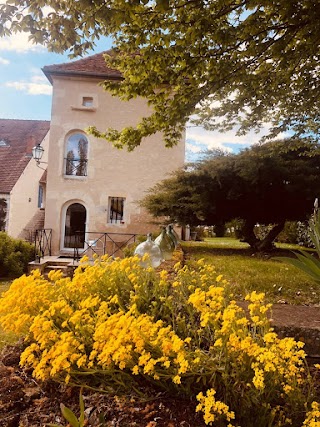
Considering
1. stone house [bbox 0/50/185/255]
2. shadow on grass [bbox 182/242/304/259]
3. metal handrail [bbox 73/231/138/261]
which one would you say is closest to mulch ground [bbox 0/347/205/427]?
shadow on grass [bbox 182/242/304/259]

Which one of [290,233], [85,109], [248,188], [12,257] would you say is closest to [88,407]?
[248,188]

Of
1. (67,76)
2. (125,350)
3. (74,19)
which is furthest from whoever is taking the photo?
(67,76)

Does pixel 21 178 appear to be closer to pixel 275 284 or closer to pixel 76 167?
pixel 76 167

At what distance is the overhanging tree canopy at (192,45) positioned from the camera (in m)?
4.54

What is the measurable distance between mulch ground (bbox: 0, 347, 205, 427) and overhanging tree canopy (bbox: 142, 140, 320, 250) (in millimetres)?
7493

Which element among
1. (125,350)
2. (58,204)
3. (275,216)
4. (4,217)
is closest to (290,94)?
(275,216)

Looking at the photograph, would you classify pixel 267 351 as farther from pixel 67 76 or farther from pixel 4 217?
pixel 4 217

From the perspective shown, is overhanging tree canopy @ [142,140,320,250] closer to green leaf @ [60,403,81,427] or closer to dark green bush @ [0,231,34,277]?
dark green bush @ [0,231,34,277]

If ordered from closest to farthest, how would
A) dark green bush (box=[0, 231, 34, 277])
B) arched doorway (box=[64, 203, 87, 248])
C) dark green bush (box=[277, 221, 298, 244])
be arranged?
dark green bush (box=[0, 231, 34, 277]), arched doorway (box=[64, 203, 87, 248]), dark green bush (box=[277, 221, 298, 244])

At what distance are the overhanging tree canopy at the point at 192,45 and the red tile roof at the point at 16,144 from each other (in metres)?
11.8

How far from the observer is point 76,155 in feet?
47.0

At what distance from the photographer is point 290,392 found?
1.99 m

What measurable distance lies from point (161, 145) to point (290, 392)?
12991 mm

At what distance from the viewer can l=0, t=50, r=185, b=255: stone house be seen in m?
14.0
